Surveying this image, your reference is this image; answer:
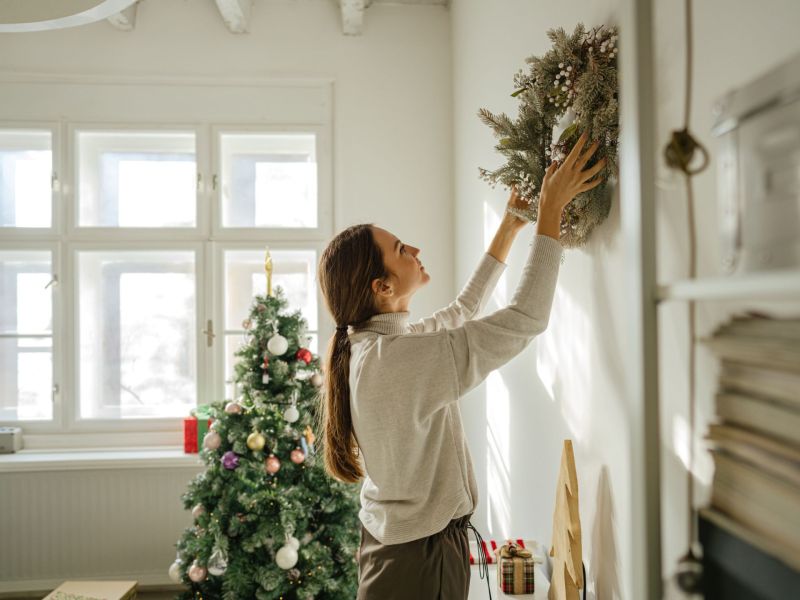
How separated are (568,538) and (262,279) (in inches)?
89.0

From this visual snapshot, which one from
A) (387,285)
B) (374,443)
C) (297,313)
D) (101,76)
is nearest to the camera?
(374,443)

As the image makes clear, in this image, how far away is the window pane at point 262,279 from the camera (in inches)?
121

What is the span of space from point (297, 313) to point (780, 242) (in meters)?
2.15

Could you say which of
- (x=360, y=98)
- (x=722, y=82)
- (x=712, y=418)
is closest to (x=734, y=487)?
(x=712, y=418)

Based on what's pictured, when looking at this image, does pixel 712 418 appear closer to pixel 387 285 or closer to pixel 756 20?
pixel 756 20

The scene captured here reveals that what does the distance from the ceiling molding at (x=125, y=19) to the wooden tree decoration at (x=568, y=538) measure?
9.45 feet

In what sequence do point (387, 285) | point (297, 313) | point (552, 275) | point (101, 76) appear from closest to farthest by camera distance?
point (552, 275) → point (387, 285) → point (297, 313) → point (101, 76)

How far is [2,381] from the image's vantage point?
9.98ft

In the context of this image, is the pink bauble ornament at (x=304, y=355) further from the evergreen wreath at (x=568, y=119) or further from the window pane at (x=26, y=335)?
the window pane at (x=26, y=335)

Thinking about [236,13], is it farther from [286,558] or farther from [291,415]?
[286,558]

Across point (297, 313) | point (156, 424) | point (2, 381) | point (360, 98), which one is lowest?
point (156, 424)

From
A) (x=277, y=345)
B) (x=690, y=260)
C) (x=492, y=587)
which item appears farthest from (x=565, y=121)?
(x=277, y=345)

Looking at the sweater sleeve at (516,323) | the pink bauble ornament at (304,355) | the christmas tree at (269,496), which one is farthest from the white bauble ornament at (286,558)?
the sweater sleeve at (516,323)

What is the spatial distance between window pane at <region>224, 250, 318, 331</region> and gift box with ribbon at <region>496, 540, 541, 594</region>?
182 cm
